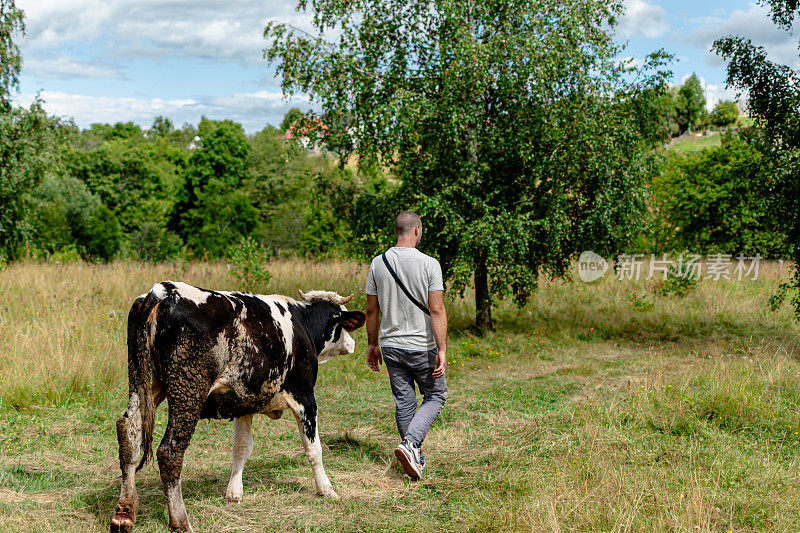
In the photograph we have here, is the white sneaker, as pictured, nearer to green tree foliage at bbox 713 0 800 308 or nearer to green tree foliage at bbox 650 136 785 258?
green tree foliage at bbox 713 0 800 308

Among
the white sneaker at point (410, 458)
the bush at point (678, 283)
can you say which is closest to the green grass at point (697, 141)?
the bush at point (678, 283)

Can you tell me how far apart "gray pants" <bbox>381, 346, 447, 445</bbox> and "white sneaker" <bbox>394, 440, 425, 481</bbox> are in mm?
139

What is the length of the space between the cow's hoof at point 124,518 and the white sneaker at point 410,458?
208 cm

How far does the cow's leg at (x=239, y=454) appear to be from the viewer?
518 cm

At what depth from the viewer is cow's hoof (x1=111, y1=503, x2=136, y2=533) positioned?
4.35 metres

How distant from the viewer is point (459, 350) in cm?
1152

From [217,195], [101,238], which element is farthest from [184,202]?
[101,238]

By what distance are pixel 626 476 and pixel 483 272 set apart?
26.1ft

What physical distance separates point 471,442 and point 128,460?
11.5 ft

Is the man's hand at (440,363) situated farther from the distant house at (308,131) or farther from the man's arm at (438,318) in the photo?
the distant house at (308,131)

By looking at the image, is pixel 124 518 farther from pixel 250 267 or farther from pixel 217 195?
pixel 217 195

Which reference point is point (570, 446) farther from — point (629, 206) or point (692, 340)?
point (692, 340)

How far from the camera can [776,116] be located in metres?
11.2

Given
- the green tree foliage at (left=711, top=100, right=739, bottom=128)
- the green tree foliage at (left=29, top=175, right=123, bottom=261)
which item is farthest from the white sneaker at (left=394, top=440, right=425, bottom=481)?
the green tree foliage at (left=711, top=100, right=739, bottom=128)
